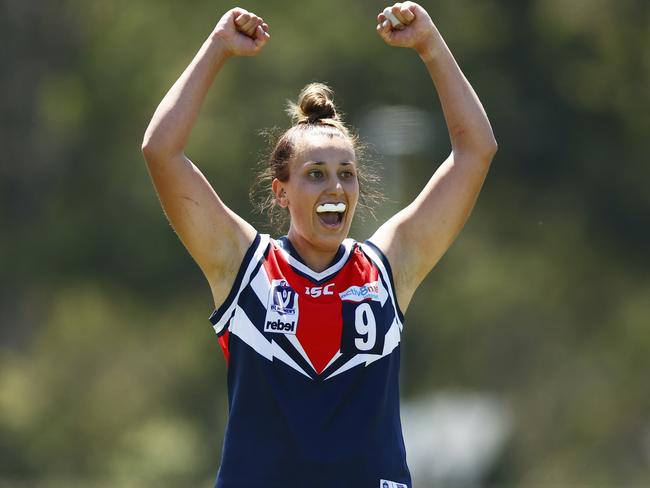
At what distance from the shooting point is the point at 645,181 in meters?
21.2

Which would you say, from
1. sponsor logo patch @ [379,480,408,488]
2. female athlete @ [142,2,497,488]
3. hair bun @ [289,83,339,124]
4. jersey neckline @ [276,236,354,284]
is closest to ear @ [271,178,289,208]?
female athlete @ [142,2,497,488]

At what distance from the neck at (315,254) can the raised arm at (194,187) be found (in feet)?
0.64

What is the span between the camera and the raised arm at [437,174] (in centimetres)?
492

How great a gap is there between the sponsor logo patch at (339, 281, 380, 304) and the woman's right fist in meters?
0.89

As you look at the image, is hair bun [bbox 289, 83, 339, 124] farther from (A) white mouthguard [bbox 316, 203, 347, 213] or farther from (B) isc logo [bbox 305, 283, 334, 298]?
(B) isc logo [bbox 305, 283, 334, 298]

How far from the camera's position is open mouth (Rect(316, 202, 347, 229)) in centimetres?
475

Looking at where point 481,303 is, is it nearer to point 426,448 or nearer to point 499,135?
point 499,135

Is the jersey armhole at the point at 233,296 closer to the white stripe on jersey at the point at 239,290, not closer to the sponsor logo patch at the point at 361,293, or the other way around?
the white stripe on jersey at the point at 239,290

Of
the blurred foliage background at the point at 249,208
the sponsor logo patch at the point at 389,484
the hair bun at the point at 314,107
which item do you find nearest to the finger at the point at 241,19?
the hair bun at the point at 314,107

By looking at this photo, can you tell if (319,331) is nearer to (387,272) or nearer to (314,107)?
Answer: (387,272)

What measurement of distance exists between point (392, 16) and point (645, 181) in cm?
1693

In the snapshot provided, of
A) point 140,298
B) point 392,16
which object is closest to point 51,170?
point 140,298

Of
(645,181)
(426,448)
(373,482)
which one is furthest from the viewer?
(645,181)

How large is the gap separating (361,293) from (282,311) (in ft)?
0.97
